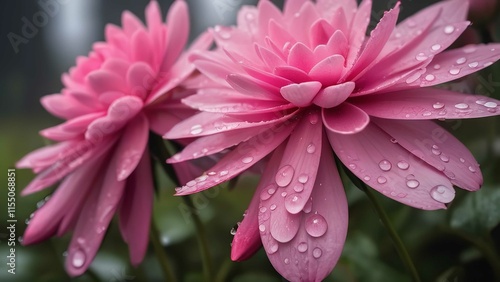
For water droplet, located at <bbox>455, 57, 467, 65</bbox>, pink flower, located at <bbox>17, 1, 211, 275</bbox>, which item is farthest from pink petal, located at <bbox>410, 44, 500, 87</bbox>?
pink flower, located at <bbox>17, 1, 211, 275</bbox>

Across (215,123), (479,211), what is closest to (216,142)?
(215,123)

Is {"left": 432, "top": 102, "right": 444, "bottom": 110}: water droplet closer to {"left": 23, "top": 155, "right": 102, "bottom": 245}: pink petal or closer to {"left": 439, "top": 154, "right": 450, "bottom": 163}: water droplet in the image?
{"left": 439, "top": 154, "right": 450, "bottom": 163}: water droplet

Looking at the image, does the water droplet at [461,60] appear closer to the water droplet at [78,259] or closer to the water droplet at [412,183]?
the water droplet at [412,183]

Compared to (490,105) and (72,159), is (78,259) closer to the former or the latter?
(72,159)

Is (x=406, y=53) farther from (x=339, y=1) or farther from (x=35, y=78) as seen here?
(x=35, y=78)

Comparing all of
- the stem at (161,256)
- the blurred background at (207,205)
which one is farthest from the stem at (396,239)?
the stem at (161,256)

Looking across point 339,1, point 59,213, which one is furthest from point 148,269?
point 339,1
